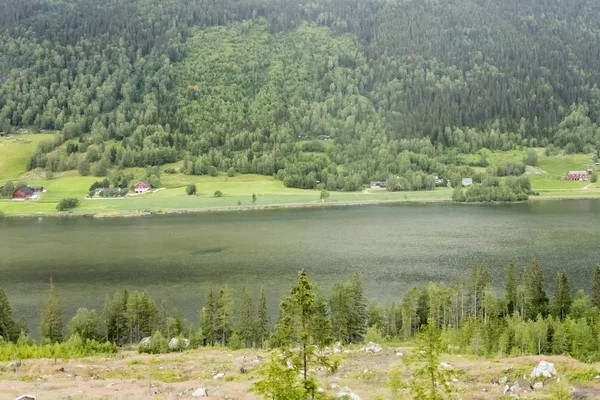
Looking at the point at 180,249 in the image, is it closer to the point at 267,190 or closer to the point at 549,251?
the point at 549,251

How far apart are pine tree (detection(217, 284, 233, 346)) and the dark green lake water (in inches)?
327

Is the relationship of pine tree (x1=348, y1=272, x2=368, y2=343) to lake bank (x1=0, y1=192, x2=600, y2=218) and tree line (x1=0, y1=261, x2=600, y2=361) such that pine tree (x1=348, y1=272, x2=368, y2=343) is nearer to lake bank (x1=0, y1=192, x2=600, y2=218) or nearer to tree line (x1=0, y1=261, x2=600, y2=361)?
tree line (x1=0, y1=261, x2=600, y2=361)

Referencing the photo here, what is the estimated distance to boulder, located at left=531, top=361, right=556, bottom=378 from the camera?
31820 mm

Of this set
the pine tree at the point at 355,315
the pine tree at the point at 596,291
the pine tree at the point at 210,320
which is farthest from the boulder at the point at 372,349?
the pine tree at the point at 596,291

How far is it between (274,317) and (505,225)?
274 feet

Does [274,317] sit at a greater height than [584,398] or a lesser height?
lesser

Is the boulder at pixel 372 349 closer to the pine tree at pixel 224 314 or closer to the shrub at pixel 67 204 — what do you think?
the pine tree at pixel 224 314

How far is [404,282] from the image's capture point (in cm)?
8044

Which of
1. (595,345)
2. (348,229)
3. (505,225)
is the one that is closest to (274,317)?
(595,345)

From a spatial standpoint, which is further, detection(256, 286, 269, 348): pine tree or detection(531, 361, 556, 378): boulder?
detection(256, 286, 269, 348): pine tree

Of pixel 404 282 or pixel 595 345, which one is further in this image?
pixel 404 282

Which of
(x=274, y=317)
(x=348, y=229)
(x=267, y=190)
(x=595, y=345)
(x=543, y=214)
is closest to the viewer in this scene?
(x=595, y=345)

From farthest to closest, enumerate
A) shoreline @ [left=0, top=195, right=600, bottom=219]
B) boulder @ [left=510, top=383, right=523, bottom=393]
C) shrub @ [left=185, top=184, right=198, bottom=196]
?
shrub @ [left=185, top=184, right=198, bottom=196] < shoreline @ [left=0, top=195, right=600, bottom=219] < boulder @ [left=510, top=383, right=523, bottom=393]

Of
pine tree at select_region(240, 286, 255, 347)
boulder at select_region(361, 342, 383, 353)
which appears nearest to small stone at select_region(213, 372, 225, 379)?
boulder at select_region(361, 342, 383, 353)
